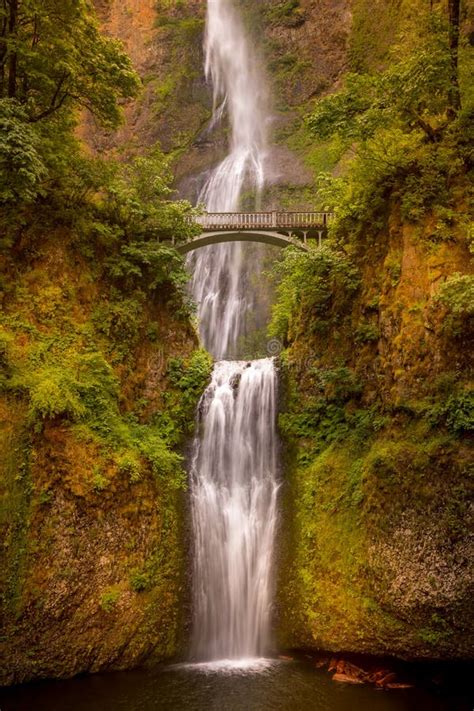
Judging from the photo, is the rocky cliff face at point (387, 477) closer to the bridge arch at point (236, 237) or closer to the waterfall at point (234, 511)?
the waterfall at point (234, 511)

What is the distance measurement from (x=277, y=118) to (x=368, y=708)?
31.2 m

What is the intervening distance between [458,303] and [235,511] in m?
6.49

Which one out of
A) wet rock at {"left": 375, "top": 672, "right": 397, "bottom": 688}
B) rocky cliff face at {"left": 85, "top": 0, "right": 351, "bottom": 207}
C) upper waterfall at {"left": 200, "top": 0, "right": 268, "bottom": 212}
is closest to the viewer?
wet rock at {"left": 375, "top": 672, "right": 397, "bottom": 688}

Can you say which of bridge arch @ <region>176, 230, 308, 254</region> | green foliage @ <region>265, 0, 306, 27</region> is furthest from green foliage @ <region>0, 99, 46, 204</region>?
green foliage @ <region>265, 0, 306, 27</region>

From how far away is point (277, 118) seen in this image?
30688 mm

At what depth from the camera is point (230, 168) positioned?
2858 cm

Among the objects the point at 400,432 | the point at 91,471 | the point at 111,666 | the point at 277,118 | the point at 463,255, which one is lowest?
the point at 111,666

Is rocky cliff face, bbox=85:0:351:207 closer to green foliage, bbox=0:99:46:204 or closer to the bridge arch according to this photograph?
the bridge arch

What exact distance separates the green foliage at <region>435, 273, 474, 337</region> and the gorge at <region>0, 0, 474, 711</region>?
49mm

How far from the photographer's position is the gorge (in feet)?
26.4

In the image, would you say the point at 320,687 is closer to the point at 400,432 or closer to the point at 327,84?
the point at 400,432

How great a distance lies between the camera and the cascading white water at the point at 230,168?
24.3m

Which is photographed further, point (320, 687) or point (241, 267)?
point (241, 267)

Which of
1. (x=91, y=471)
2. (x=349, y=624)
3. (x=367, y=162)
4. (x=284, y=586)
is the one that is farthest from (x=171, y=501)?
(x=367, y=162)
